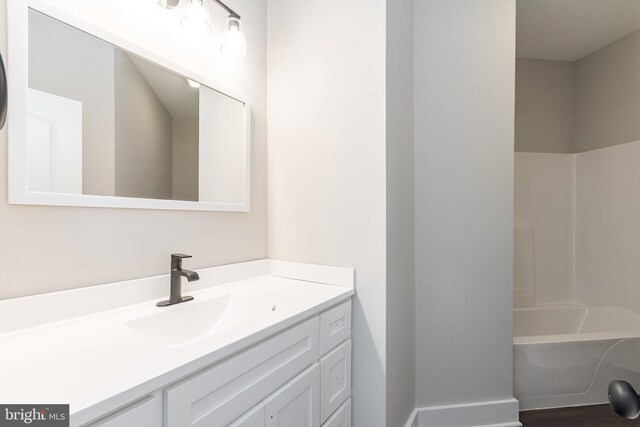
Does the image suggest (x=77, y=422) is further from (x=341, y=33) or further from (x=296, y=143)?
(x=341, y=33)

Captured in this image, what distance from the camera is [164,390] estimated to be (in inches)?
23.8

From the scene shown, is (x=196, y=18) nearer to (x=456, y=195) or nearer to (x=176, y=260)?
(x=176, y=260)

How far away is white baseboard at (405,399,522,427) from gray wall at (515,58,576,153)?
212cm

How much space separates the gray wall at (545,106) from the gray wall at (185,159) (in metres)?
2.76

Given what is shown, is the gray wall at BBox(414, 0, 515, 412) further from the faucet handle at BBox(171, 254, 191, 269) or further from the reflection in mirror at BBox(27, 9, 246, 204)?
the faucet handle at BBox(171, 254, 191, 269)

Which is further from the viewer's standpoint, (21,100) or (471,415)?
(471,415)

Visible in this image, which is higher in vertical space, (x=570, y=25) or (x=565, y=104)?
(x=570, y=25)

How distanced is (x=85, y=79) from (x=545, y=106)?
3424mm

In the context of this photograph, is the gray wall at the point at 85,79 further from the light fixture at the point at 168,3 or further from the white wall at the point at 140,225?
the light fixture at the point at 168,3

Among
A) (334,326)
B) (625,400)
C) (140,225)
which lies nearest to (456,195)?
(334,326)

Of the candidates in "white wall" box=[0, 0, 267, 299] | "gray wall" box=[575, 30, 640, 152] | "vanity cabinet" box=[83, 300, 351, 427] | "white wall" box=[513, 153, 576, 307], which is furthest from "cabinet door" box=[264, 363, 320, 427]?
"gray wall" box=[575, 30, 640, 152]

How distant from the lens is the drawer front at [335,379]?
1.14m

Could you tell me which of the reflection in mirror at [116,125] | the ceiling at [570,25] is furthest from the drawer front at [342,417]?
the ceiling at [570,25]

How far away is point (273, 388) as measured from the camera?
889 mm
